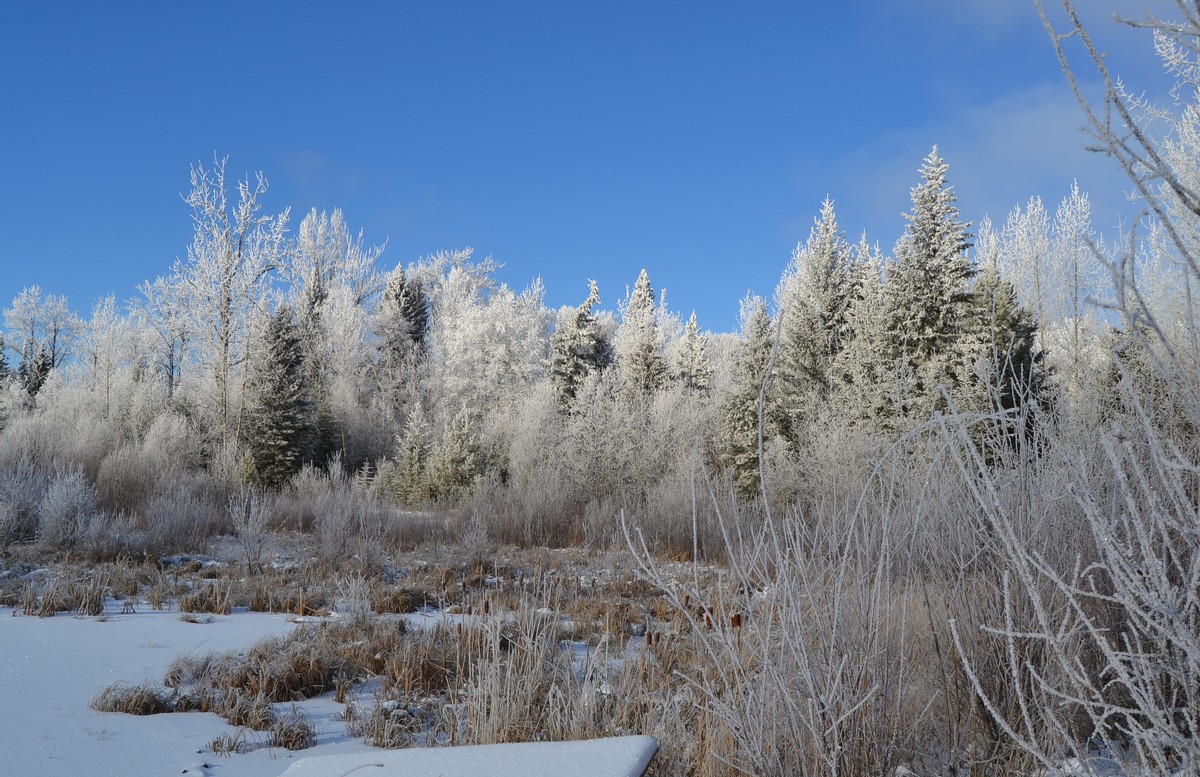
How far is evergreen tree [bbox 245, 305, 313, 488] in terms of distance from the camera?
20375mm

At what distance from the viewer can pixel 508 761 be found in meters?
1.89

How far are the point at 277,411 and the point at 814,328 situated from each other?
611 inches

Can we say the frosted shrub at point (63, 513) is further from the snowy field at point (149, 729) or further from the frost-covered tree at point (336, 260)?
the frost-covered tree at point (336, 260)

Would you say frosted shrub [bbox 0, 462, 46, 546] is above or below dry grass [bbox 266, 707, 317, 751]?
above

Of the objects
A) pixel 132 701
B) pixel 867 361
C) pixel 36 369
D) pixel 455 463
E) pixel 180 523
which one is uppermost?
pixel 36 369

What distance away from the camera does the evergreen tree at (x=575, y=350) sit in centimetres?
2761

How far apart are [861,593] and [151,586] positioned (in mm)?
6261

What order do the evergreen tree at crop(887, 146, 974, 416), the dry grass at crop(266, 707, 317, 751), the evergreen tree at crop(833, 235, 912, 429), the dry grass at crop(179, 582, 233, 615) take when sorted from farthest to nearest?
1. the evergreen tree at crop(887, 146, 974, 416)
2. the evergreen tree at crop(833, 235, 912, 429)
3. the dry grass at crop(179, 582, 233, 615)
4. the dry grass at crop(266, 707, 317, 751)

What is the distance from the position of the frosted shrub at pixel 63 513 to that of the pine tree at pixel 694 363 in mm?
20222

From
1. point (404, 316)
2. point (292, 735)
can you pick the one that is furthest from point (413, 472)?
point (292, 735)

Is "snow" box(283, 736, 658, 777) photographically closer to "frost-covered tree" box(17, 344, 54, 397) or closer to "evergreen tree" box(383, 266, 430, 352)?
"evergreen tree" box(383, 266, 430, 352)

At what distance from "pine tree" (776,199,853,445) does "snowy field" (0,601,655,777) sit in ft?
46.6

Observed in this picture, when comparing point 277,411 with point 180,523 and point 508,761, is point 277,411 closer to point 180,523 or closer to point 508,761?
point 180,523

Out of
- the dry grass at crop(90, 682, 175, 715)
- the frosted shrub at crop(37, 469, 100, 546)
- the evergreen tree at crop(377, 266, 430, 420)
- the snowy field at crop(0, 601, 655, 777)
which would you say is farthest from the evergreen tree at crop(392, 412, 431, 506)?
the dry grass at crop(90, 682, 175, 715)
